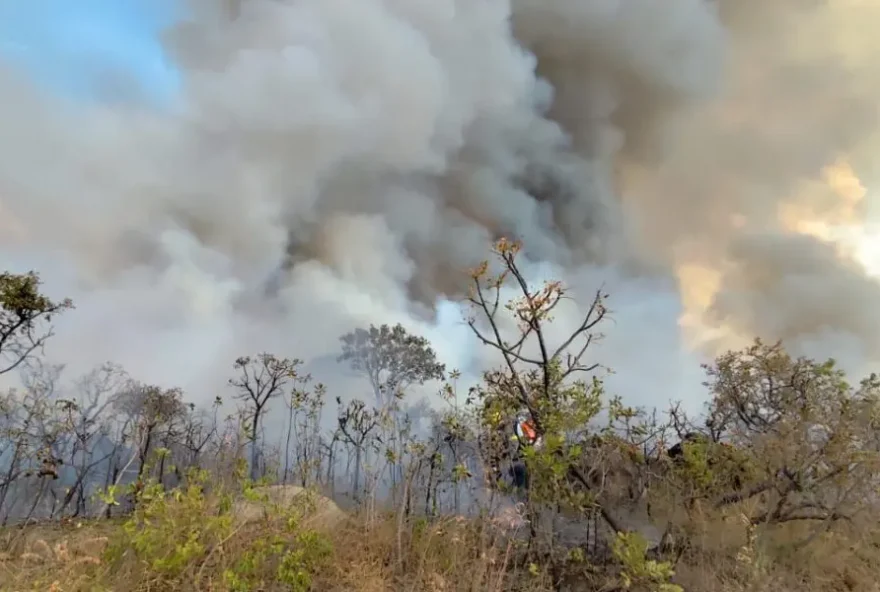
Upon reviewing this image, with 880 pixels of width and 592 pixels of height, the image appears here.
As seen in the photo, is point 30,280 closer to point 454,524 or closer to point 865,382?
point 454,524

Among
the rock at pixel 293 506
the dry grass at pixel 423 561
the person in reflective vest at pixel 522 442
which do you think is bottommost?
the dry grass at pixel 423 561

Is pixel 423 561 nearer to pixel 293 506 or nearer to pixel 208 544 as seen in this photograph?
pixel 293 506

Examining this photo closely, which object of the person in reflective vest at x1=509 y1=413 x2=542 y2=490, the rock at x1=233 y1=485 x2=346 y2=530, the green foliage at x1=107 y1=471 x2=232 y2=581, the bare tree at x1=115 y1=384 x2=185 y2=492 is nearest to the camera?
the green foliage at x1=107 y1=471 x2=232 y2=581

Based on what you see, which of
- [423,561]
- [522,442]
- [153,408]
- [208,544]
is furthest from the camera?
[153,408]

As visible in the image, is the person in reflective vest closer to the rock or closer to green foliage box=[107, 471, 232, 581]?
the rock

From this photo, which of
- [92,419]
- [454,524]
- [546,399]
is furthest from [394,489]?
[92,419]

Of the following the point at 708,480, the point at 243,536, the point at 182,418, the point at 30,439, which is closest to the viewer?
the point at 243,536

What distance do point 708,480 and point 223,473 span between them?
5432 mm

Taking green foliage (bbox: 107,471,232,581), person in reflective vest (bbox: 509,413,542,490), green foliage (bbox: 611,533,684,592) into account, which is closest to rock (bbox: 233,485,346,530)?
green foliage (bbox: 107,471,232,581)

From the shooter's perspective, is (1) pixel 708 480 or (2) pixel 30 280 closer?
(1) pixel 708 480

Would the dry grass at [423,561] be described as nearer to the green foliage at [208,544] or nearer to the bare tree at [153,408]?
the green foliage at [208,544]

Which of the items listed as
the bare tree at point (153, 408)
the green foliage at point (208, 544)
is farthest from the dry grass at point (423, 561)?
the bare tree at point (153, 408)

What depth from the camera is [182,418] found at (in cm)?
1434

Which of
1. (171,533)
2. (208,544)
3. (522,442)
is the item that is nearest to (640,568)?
(522,442)
